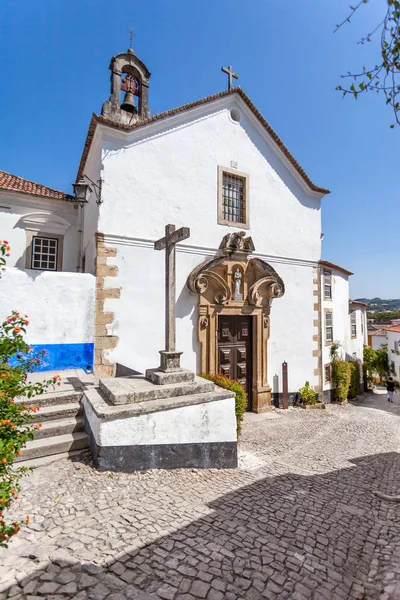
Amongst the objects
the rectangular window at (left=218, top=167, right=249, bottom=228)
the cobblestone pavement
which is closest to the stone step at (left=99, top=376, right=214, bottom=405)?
the cobblestone pavement

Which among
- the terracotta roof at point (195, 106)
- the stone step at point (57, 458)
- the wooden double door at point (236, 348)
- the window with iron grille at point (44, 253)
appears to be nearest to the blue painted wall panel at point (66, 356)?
the stone step at point (57, 458)

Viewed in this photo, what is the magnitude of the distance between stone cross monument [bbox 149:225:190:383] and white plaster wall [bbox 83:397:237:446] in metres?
0.75

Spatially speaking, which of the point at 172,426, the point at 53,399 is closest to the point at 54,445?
the point at 53,399

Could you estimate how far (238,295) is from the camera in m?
9.98

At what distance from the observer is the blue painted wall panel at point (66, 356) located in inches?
289

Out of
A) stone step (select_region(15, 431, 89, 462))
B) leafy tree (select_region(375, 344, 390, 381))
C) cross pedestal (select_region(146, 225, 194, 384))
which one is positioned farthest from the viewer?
leafy tree (select_region(375, 344, 390, 381))

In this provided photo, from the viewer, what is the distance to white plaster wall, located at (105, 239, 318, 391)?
808cm

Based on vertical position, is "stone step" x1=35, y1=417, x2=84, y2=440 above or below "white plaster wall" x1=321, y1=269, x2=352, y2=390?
below

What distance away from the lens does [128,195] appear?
8477 mm

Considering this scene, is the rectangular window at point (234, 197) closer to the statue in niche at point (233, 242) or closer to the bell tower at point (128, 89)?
the statue in niche at point (233, 242)

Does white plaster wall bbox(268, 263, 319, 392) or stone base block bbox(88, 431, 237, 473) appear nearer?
stone base block bbox(88, 431, 237, 473)

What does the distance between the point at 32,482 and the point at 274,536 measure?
8.95 ft

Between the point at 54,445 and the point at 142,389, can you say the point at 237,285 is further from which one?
the point at 54,445

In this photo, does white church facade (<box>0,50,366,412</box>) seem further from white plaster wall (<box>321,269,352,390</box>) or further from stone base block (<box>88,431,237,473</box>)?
white plaster wall (<box>321,269,352,390</box>)
